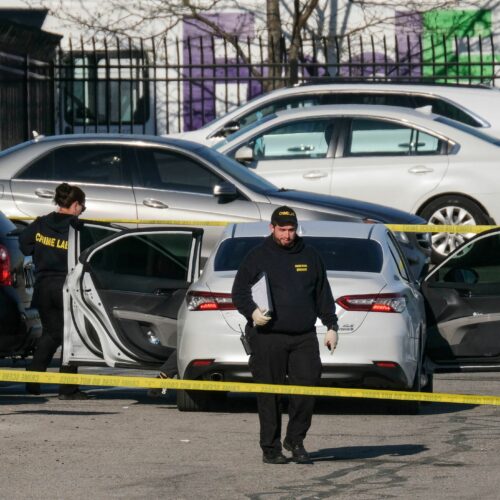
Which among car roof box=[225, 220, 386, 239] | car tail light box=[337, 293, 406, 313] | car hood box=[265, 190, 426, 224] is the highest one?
car hood box=[265, 190, 426, 224]

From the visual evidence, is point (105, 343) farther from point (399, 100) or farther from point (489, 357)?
point (399, 100)

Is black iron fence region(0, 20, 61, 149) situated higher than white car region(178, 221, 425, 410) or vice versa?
black iron fence region(0, 20, 61, 149)

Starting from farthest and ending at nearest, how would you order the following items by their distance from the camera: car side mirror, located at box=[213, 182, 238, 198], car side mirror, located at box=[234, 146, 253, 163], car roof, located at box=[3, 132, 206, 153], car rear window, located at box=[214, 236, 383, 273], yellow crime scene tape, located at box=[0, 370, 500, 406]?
1. car side mirror, located at box=[234, 146, 253, 163]
2. car roof, located at box=[3, 132, 206, 153]
3. car side mirror, located at box=[213, 182, 238, 198]
4. car rear window, located at box=[214, 236, 383, 273]
5. yellow crime scene tape, located at box=[0, 370, 500, 406]

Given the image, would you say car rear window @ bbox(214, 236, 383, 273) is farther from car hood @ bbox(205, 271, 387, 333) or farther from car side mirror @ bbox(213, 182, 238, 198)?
car side mirror @ bbox(213, 182, 238, 198)

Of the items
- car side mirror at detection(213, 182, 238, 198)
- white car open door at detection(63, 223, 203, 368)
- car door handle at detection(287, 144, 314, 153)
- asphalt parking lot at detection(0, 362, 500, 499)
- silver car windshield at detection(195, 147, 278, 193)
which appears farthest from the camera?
car door handle at detection(287, 144, 314, 153)

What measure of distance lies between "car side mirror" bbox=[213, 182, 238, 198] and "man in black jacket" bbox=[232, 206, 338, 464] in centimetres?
619

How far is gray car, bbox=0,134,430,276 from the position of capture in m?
15.2

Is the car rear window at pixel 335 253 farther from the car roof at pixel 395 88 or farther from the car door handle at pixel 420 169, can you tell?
the car roof at pixel 395 88

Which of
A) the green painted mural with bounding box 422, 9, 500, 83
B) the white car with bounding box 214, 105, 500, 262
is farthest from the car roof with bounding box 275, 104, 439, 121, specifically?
Result: the green painted mural with bounding box 422, 9, 500, 83

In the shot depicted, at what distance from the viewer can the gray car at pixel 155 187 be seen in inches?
599

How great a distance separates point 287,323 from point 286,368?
271 millimetres

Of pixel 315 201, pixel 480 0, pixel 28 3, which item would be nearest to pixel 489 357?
pixel 315 201

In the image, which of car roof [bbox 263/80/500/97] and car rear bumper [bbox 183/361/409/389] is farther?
car roof [bbox 263/80/500/97]

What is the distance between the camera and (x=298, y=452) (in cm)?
873
